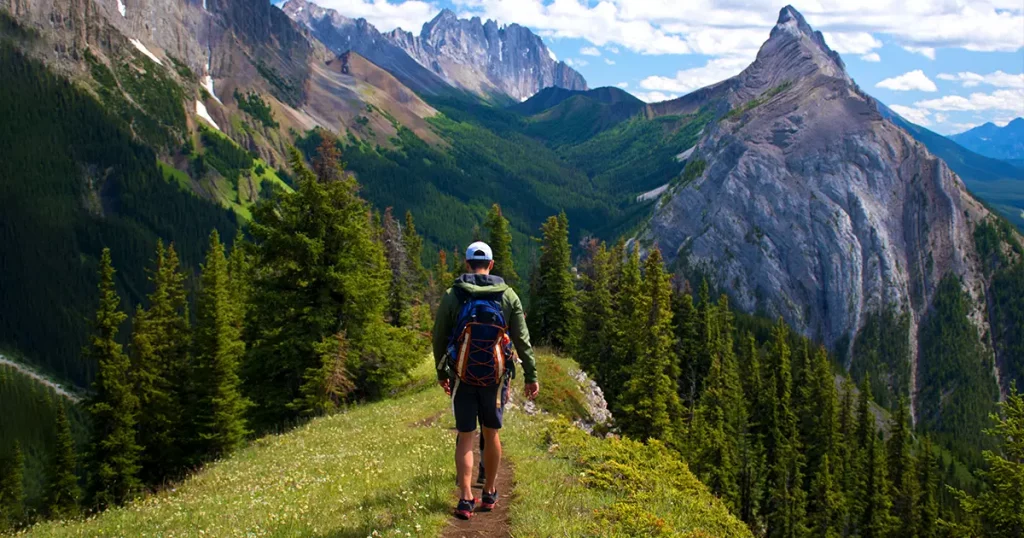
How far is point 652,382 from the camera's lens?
3716 centimetres

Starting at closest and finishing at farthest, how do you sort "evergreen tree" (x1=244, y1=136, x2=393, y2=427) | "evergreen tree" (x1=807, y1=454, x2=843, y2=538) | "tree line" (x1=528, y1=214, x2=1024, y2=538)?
"evergreen tree" (x1=244, y1=136, x2=393, y2=427)
"tree line" (x1=528, y1=214, x2=1024, y2=538)
"evergreen tree" (x1=807, y1=454, x2=843, y2=538)

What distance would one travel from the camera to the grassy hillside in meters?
9.10

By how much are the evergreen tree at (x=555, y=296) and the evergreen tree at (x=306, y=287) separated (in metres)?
23.6

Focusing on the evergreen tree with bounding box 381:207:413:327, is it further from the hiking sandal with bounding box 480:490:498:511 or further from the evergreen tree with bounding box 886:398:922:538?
the evergreen tree with bounding box 886:398:922:538

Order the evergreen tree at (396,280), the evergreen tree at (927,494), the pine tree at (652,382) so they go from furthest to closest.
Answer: the evergreen tree at (927,494) → the evergreen tree at (396,280) → the pine tree at (652,382)

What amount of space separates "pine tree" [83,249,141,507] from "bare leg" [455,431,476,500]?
29416 millimetres

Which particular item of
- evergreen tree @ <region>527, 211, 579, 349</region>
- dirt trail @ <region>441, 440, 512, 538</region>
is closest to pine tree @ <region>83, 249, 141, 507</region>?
evergreen tree @ <region>527, 211, 579, 349</region>

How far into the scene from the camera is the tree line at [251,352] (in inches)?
1054

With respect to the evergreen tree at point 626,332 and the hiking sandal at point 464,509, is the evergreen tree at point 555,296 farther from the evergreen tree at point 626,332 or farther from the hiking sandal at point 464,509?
the hiking sandal at point 464,509

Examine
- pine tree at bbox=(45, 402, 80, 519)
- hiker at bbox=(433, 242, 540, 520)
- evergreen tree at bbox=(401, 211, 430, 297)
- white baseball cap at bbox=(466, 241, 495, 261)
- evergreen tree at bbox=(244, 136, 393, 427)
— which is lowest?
pine tree at bbox=(45, 402, 80, 519)

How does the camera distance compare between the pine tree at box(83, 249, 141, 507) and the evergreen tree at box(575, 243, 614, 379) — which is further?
the evergreen tree at box(575, 243, 614, 379)

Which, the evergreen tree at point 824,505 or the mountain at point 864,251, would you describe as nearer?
the evergreen tree at point 824,505

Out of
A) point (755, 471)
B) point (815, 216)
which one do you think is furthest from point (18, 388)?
point (815, 216)

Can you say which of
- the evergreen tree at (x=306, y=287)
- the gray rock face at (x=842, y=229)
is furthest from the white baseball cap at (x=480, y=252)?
the gray rock face at (x=842, y=229)
